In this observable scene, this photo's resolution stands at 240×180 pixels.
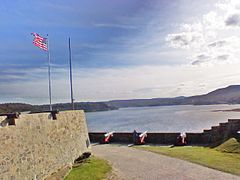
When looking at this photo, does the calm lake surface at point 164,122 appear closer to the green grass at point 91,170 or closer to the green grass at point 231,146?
the green grass at point 231,146

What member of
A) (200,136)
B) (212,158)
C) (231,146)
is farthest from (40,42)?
(200,136)

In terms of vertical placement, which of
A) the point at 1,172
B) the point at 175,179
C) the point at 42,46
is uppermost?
the point at 42,46

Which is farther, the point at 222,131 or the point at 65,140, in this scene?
the point at 222,131

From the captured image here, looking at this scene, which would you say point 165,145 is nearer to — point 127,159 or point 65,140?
point 127,159

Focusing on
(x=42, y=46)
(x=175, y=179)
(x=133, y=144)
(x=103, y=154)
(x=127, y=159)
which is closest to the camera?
(x=175, y=179)

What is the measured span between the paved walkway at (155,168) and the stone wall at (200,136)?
17.2 ft

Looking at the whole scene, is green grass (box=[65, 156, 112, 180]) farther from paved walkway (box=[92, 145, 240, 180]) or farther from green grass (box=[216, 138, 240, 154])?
green grass (box=[216, 138, 240, 154])

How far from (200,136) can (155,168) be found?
9187 millimetres

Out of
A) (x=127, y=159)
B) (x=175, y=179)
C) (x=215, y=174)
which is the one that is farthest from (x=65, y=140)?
(x=215, y=174)

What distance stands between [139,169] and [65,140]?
391 cm

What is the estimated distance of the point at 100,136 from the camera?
1029 inches

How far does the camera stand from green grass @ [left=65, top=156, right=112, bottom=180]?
13125mm

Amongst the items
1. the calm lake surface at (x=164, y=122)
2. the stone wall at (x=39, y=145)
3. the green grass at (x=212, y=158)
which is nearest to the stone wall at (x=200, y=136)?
the green grass at (x=212, y=158)

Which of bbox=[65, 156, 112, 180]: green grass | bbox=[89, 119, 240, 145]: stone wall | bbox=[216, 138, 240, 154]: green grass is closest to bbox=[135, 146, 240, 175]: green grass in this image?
bbox=[216, 138, 240, 154]: green grass
